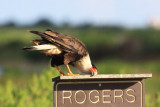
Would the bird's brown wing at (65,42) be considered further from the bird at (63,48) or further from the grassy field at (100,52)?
the grassy field at (100,52)

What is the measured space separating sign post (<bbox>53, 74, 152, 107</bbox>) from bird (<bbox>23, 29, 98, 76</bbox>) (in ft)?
2.79

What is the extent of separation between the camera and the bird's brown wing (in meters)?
7.38

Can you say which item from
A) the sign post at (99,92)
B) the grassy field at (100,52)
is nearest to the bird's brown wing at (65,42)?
the sign post at (99,92)

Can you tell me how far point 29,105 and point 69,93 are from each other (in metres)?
3.37

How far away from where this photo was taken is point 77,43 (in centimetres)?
768

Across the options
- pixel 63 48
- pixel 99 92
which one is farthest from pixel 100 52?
pixel 99 92

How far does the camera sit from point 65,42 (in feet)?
24.8

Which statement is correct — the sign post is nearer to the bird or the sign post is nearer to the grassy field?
the bird

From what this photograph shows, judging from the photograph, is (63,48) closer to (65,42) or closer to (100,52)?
(65,42)

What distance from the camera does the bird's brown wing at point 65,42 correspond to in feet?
24.2

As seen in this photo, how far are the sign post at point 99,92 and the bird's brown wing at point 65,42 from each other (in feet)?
2.86

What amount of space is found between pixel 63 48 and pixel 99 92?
118 cm

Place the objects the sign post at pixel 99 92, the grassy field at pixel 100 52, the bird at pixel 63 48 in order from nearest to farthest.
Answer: the sign post at pixel 99 92 < the bird at pixel 63 48 < the grassy field at pixel 100 52

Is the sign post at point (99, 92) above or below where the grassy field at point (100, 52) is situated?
below
